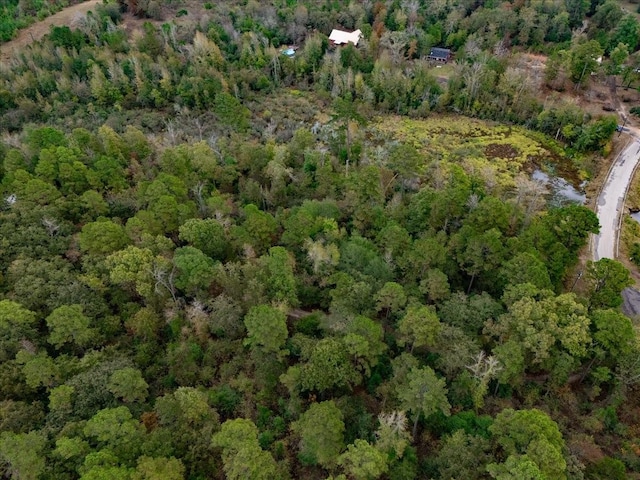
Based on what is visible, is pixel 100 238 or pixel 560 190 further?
pixel 560 190

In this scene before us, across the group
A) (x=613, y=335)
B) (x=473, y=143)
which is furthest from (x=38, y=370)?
(x=473, y=143)

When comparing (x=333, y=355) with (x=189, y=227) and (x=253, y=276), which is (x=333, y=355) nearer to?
(x=253, y=276)

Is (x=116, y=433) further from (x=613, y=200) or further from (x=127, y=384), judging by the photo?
(x=613, y=200)

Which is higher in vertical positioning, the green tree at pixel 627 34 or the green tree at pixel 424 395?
the green tree at pixel 627 34

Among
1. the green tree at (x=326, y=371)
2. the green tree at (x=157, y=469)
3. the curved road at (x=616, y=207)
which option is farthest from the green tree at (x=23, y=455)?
the curved road at (x=616, y=207)

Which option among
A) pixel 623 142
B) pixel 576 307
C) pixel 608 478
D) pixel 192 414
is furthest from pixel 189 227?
pixel 623 142

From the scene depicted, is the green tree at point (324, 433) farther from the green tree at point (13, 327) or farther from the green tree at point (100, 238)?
the green tree at point (100, 238)
